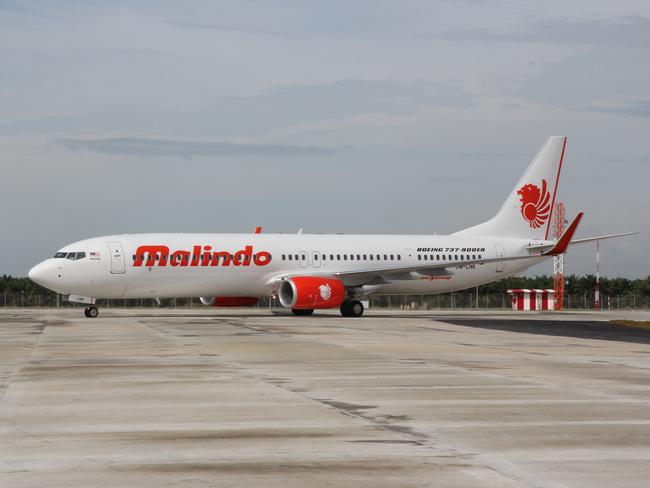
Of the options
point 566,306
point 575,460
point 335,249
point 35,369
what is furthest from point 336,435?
point 566,306

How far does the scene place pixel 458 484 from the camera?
815cm

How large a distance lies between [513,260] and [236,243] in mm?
15801

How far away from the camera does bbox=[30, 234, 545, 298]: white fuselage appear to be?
45500 millimetres

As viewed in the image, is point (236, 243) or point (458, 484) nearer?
point (458, 484)

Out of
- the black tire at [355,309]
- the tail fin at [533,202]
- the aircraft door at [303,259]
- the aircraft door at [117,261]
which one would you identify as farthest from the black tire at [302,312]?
the tail fin at [533,202]

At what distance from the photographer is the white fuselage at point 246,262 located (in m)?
45.5

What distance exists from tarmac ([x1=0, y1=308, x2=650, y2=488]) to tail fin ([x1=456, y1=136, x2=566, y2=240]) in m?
32.5

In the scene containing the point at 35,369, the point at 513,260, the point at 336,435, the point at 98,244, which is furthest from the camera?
the point at 513,260

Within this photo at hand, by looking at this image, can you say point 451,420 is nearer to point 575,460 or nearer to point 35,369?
point 575,460

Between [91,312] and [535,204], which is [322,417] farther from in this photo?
[535,204]

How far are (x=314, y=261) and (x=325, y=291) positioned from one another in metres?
3.19

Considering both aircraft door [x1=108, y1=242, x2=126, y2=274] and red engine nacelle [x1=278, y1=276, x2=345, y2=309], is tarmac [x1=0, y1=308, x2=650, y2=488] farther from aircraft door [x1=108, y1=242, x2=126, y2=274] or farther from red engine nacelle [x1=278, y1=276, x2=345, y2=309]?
red engine nacelle [x1=278, y1=276, x2=345, y2=309]

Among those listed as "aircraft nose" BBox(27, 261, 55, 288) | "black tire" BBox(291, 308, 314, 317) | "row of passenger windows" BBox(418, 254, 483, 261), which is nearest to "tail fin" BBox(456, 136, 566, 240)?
"row of passenger windows" BBox(418, 254, 483, 261)

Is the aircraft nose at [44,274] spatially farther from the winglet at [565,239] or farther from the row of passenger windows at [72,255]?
the winglet at [565,239]
